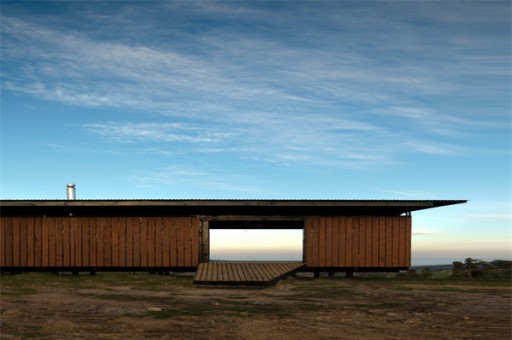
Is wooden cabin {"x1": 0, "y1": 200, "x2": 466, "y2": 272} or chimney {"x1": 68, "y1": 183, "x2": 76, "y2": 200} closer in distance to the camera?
wooden cabin {"x1": 0, "y1": 200, "x2": 466, "y2": 272}

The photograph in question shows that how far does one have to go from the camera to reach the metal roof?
2247 cm

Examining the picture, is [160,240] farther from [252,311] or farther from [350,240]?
[252,311]

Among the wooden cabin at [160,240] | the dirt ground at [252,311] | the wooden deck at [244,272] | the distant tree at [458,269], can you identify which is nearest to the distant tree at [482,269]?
the distant tree at [458,269]

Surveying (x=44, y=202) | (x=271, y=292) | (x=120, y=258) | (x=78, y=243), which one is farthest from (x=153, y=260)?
(x=271, y=292)

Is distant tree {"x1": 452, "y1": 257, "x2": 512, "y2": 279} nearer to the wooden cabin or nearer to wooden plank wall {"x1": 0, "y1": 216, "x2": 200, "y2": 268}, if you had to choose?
the wooden cabin

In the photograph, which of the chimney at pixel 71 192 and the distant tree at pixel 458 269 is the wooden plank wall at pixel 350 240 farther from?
the chimney at pixel 71 192

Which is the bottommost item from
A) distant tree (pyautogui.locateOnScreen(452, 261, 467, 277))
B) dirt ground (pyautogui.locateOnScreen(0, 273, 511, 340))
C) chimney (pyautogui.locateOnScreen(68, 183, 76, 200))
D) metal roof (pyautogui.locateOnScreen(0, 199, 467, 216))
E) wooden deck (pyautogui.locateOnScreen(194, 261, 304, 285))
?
distant tree (pyautogui.locateOnScreen(452, 261, 467, 277))

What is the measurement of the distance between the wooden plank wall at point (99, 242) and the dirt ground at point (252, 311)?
3.74 metres

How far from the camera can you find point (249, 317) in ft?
37.7

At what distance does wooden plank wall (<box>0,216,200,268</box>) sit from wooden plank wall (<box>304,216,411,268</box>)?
5610 millimetres

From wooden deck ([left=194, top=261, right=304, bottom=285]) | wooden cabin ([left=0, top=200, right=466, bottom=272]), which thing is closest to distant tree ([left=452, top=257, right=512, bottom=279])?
wooden cabin ([left=0, top=200, right=466, bottom=272])

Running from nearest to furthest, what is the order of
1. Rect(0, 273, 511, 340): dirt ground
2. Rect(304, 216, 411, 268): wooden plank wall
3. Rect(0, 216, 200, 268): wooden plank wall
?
1. Rect(0, 273, 511, 340): dirt ground
2. Rect(0, 216, 200, 268): wooden plank wall
3. Rect(304, 216, 411, 268): wooden plank wall

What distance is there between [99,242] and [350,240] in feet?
39.3

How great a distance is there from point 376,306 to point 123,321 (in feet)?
22.3
